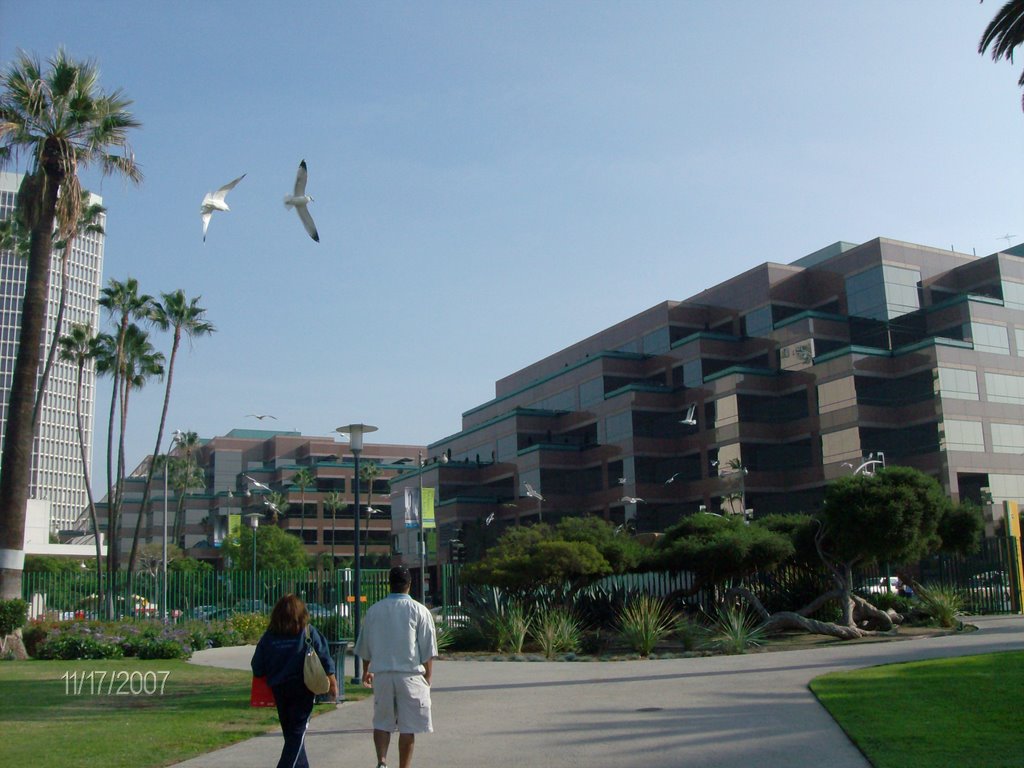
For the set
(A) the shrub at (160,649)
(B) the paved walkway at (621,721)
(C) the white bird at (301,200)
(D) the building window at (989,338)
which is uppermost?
(D) the building window at (989,338)

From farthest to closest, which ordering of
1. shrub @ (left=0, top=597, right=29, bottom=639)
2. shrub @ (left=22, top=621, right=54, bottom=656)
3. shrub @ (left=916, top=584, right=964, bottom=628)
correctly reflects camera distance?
shrub @ (left=916, top=584, right=964, bottom=628) < shrub @ (left=22, top=621, right=54, bottom=656) < shrub @ (left=0, top=597, right=29, bottom=639)

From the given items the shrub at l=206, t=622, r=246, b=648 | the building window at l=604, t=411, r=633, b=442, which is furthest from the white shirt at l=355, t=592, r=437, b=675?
the building window at l=604, t=411, r=633, b=442

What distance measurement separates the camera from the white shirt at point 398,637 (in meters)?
8.44

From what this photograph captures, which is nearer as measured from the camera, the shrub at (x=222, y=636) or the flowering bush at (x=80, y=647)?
the flowering bush at (x=80, y=647)

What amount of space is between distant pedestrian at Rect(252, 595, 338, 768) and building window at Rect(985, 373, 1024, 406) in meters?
67.7

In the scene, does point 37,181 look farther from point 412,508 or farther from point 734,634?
point 412,508

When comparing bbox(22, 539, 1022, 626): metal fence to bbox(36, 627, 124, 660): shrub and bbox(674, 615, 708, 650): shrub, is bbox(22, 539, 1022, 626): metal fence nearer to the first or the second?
bbox(674, 615, 708, 650): shrub

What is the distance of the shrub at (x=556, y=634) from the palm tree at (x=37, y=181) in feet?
40.7

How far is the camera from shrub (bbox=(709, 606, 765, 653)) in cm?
2147

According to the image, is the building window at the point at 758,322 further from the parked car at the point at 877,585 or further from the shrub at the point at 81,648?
the shrub at the point at 81,648

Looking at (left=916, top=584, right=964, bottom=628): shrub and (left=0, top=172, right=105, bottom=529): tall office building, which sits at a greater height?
(left=0, top=172, right=105, bottom=529): tall office building

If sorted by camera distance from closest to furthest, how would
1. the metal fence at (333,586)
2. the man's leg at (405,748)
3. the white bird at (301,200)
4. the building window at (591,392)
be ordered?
the man's leg at (405,748), the white bird at (301,200), the metal fence at (333,586), the building window at (591,392)

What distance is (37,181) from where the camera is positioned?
24469 millimetres

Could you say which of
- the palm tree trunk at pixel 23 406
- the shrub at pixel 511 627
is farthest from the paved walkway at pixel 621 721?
the palm tree trunk at pixel 23 406
